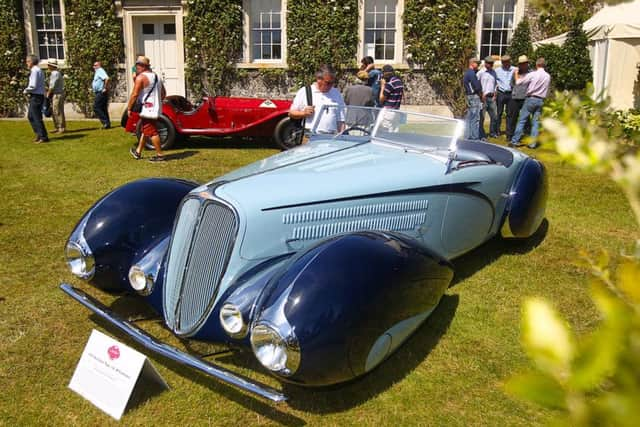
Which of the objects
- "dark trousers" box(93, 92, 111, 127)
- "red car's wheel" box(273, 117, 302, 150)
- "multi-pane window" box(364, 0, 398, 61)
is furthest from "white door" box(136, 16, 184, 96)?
"red car's wheel" box(273, 117, 302, 150)

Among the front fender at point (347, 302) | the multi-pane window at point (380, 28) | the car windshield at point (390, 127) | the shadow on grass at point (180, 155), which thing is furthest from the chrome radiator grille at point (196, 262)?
the multi-pane window at point (380, 28)

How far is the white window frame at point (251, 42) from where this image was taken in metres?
15.6

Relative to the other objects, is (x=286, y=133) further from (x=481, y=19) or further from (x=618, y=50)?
(x=481, y=19)

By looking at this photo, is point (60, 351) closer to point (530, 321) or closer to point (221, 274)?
point (221, 274)

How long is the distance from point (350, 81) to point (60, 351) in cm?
1297

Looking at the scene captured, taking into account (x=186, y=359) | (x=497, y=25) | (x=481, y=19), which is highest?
(x=481, y=19)

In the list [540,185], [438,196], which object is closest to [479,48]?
A: [540,185]

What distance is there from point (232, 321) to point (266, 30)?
1397cm

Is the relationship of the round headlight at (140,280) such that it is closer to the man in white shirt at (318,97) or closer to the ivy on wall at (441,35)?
the man in white shirt at (318,97)

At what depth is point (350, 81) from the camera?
616 inches

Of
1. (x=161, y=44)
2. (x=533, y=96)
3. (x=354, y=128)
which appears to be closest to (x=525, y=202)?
(x=354, y=128)

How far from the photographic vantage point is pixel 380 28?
1571 centimetres

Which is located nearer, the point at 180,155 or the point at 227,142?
the point at 180,155

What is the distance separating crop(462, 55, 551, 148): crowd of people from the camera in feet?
35.1
